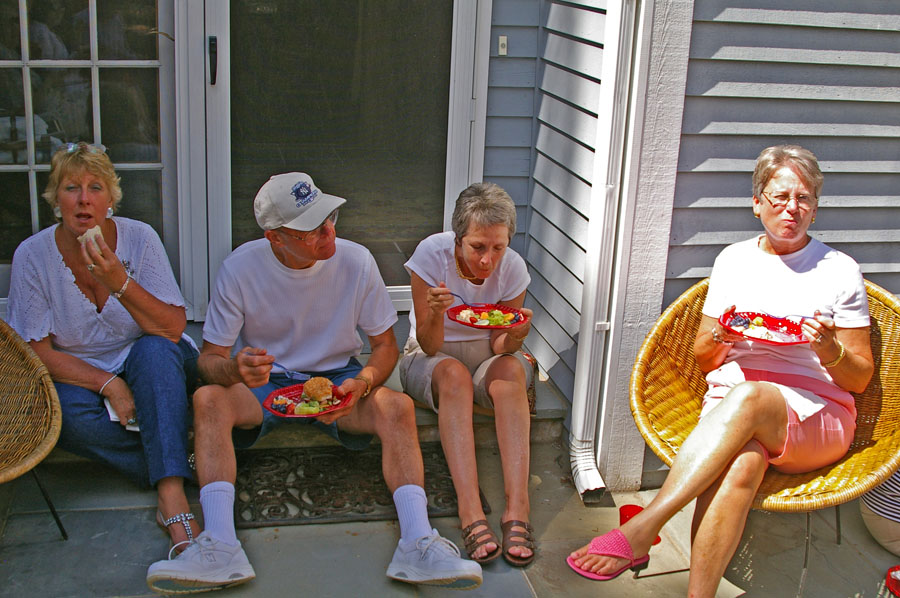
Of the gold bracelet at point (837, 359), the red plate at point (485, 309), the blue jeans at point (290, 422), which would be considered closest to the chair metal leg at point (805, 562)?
the gold bracelet at point (837, 359)

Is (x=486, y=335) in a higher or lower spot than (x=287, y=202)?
lower

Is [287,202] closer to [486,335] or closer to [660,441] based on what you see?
[486,335]

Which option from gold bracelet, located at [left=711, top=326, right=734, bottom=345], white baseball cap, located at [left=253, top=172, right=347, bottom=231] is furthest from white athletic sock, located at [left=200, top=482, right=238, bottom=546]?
gold bracelet, located at [left=711, top=326, right=734, bottom=345]

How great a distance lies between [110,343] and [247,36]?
4.38 feet

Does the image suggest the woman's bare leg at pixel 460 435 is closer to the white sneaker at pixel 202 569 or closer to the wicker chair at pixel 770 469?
the wicker chair at pixel 770 469

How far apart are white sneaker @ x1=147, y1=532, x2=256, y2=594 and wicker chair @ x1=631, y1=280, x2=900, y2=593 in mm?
1255

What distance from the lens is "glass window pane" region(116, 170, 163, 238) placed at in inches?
139

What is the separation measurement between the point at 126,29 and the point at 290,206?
4.08 ft

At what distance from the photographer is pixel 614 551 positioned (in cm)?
255

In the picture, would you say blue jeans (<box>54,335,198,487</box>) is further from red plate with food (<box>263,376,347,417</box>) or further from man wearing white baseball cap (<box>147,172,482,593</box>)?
red plate with food (<box>263,376,347,417</box>)

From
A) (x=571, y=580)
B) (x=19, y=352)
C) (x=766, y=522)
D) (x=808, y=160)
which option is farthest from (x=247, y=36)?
(x=766, y=522)

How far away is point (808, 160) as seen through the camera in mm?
2625

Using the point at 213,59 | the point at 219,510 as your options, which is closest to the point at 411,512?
the point at 219,510

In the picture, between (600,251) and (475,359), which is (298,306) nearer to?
(475,359)
